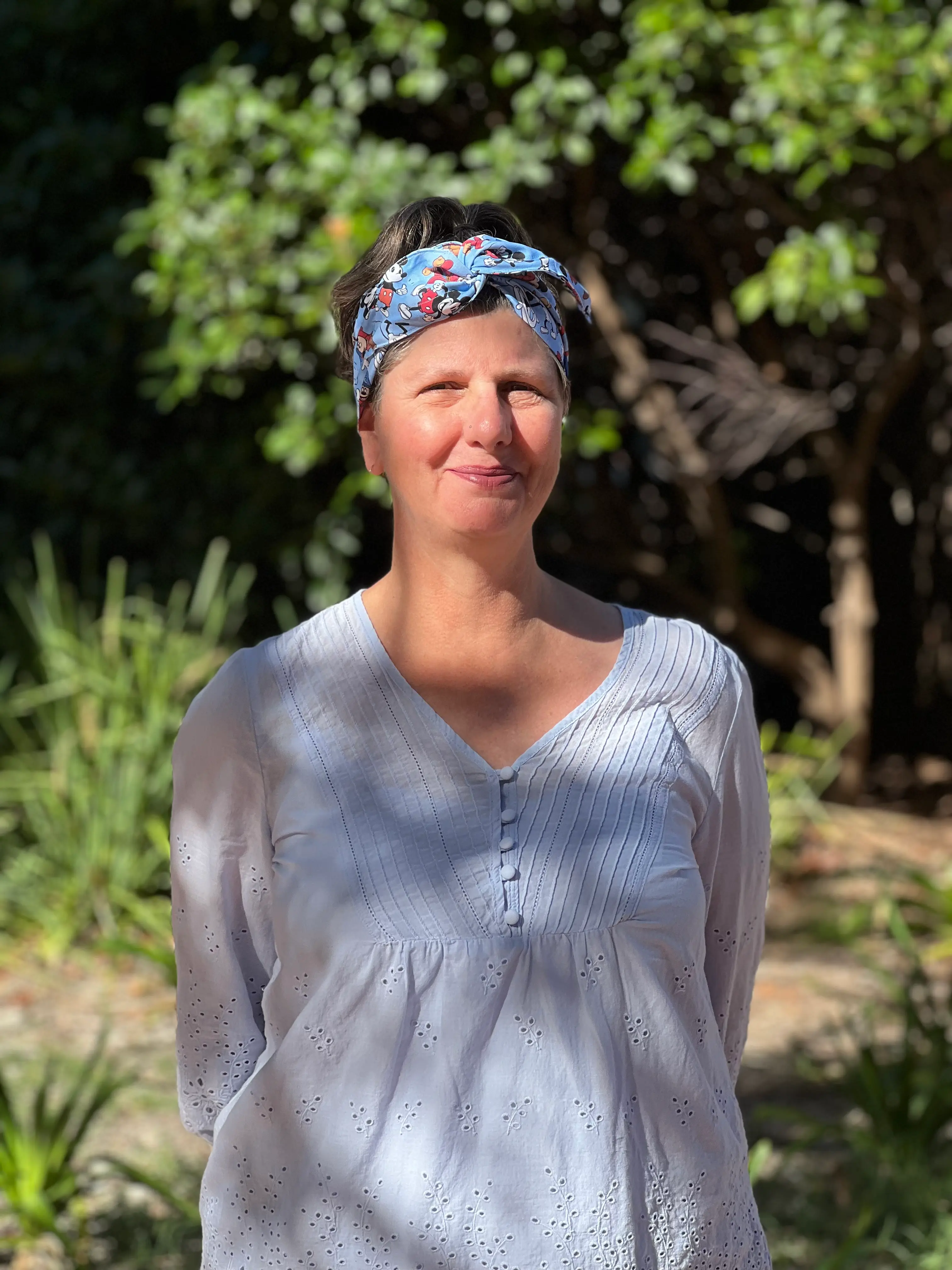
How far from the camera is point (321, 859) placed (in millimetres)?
1488

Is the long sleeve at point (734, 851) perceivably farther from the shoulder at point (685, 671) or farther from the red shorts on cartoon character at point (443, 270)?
the red shorts on cartoon character at point (443, 270)

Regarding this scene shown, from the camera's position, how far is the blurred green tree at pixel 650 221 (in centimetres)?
416

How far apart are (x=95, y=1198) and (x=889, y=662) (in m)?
4.60

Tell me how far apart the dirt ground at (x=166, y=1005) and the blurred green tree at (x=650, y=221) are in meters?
0.87

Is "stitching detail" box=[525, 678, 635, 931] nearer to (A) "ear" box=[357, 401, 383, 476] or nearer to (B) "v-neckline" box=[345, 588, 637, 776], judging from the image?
(B) "v-neckline" box=[345, 588, 637, 776]

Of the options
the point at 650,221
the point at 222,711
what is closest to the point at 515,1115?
the point at 222,711

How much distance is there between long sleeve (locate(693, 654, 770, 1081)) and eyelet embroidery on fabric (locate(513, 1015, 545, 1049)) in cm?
31

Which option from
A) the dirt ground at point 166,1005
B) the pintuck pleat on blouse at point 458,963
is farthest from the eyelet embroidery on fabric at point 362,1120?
the dirt ground at point 166,1005

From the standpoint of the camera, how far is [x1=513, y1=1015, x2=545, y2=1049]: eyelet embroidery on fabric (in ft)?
4.67

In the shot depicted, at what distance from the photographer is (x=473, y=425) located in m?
1.50

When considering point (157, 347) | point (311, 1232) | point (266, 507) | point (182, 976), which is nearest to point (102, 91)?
point (157, 347)

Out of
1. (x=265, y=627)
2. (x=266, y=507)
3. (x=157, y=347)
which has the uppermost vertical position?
(x=157, y=347)

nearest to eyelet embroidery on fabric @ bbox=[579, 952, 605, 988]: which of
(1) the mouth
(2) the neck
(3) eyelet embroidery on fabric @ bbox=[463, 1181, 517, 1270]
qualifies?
(3) eyelet embroidery on fabric @ bbox=[463, 1181, 517, 1270]

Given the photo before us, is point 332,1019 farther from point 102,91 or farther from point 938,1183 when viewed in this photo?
point 102,91
